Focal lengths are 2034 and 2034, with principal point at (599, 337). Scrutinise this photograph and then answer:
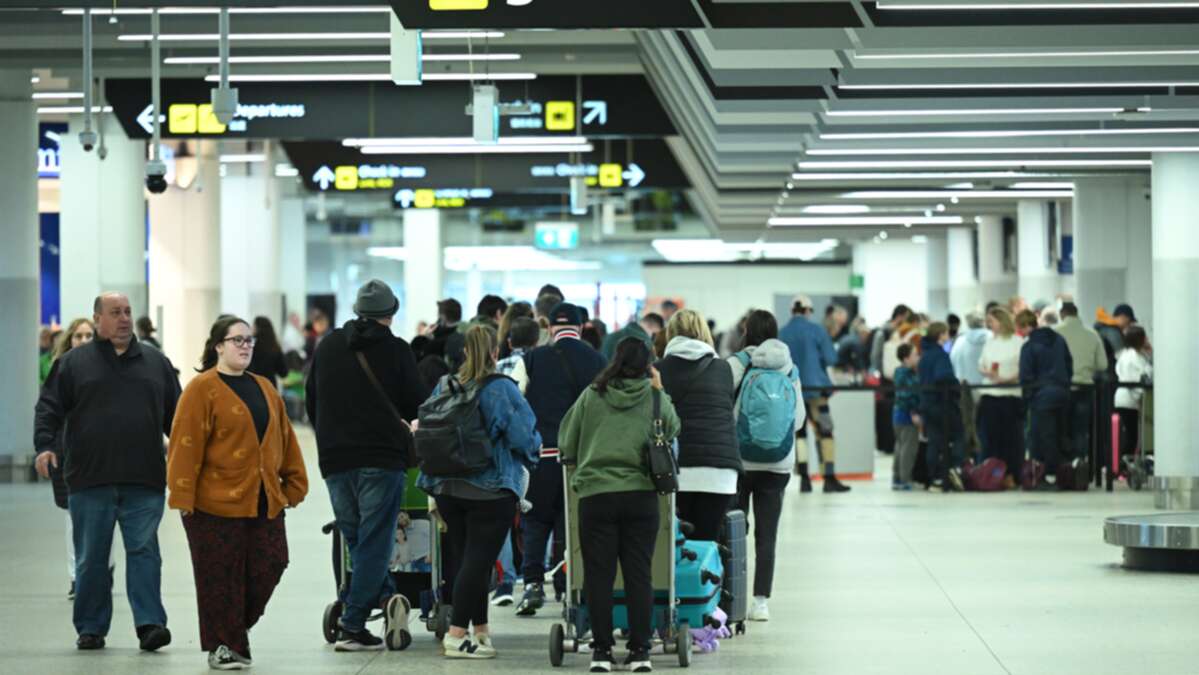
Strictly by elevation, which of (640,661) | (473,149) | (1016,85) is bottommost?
(640,661)

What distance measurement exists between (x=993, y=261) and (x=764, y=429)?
20.9 m

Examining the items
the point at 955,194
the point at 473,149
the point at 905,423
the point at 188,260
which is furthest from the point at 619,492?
the point at 188,260

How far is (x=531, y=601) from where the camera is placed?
10.7 metres

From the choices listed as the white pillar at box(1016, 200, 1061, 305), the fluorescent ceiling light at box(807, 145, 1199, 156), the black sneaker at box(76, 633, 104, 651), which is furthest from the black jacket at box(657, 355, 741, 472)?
the white pillar at box(1016, 200, 1061, 305)

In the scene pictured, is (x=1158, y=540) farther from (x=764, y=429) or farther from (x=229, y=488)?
(x=229, y=488)

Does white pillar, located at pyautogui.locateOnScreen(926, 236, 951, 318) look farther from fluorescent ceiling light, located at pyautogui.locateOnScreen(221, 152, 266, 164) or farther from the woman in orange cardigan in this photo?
the woman in orange cardigan

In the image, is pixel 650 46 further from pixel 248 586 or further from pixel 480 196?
pixel 480 196

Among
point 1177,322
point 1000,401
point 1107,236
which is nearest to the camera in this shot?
point 1177,322

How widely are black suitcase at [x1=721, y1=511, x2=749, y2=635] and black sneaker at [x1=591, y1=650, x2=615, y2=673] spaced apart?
115 centimetres

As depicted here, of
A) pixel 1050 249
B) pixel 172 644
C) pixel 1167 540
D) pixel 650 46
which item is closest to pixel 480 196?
pixel 1050 249

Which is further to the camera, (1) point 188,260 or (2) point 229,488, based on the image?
(1) point 188,260

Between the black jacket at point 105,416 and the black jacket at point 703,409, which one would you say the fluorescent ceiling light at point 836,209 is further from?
the black jacket at point 105,416

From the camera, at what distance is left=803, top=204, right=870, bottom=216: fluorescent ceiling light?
25050 mm

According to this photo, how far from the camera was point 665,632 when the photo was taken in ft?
29.3
